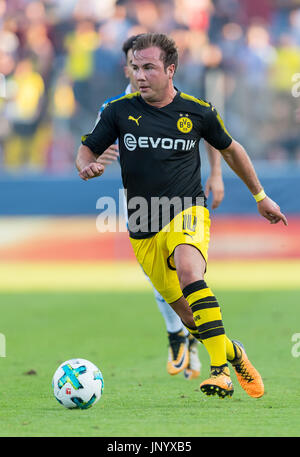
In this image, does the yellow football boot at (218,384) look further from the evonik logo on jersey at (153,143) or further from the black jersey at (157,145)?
the evonik logo on jersey at (153,143)

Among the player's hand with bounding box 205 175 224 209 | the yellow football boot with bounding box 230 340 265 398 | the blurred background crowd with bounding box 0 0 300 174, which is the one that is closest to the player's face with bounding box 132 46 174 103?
the player's hand with bounding box 205 175 224 209

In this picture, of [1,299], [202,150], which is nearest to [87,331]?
[1,299]

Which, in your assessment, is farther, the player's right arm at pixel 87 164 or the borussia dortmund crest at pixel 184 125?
the borussia dortmund crest at pixel 184 125

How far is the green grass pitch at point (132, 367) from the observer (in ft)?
16.4

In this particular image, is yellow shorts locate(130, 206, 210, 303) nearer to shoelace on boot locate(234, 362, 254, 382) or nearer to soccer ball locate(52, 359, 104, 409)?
shoelace on boot locate(234, 362, 254, 382)

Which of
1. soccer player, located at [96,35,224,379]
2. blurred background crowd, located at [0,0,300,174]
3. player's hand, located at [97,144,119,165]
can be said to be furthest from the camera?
blurred background crowd, located at [0,0,300,174]

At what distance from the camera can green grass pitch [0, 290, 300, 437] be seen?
4996 millimetres

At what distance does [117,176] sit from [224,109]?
7.31 feet

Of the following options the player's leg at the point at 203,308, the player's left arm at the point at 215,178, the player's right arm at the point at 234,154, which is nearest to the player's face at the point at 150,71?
the player's right arm at the point at 234,154

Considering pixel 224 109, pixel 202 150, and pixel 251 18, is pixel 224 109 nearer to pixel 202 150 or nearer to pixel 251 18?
pixel 202 150

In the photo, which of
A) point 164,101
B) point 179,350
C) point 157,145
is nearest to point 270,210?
point 157,145

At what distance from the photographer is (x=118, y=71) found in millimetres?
14805

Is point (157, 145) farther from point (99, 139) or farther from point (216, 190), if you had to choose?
point (216, 190)

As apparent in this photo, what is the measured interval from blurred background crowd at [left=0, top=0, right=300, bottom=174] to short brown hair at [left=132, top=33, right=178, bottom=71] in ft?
28.1
